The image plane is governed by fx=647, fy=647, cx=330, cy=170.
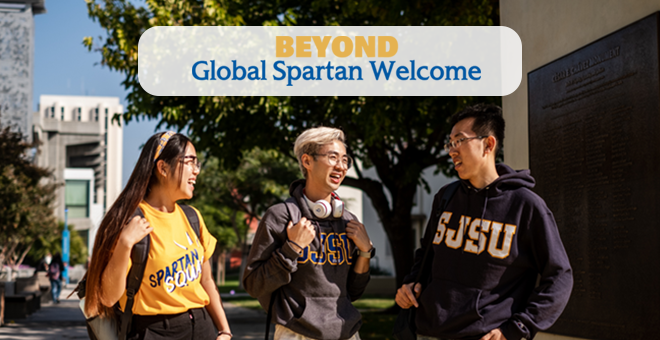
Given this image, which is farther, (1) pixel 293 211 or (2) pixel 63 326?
(2) pixel 63 326

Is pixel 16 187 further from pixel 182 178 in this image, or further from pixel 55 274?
pixel 182 178

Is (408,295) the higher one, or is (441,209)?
(441,209)

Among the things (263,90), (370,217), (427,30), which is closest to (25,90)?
(370,217)

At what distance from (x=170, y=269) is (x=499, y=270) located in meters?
1.66

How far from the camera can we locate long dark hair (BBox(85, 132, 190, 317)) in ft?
10.9

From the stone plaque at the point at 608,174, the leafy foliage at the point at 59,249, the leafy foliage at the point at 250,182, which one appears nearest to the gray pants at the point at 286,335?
the stone plaque at the point at 608,174

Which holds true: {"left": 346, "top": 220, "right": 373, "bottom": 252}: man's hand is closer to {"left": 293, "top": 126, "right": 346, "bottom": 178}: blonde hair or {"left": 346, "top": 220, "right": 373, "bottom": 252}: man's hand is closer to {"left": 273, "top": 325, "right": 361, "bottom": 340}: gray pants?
{"left": 293, "top": 126, "right": 346, "bottom": 178}: blonde hair

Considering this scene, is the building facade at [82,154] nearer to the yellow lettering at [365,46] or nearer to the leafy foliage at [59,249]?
the leafy foliage at [59,249]

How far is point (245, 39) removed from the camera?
11938mm

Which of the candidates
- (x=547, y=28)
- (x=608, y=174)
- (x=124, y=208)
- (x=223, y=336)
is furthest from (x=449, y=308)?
(x=547, y=28)

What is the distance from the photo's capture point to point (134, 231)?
3.29m

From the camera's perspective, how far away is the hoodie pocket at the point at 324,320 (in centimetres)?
335

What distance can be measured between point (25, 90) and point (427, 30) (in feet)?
126

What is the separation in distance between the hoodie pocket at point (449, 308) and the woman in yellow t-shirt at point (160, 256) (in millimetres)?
1183
